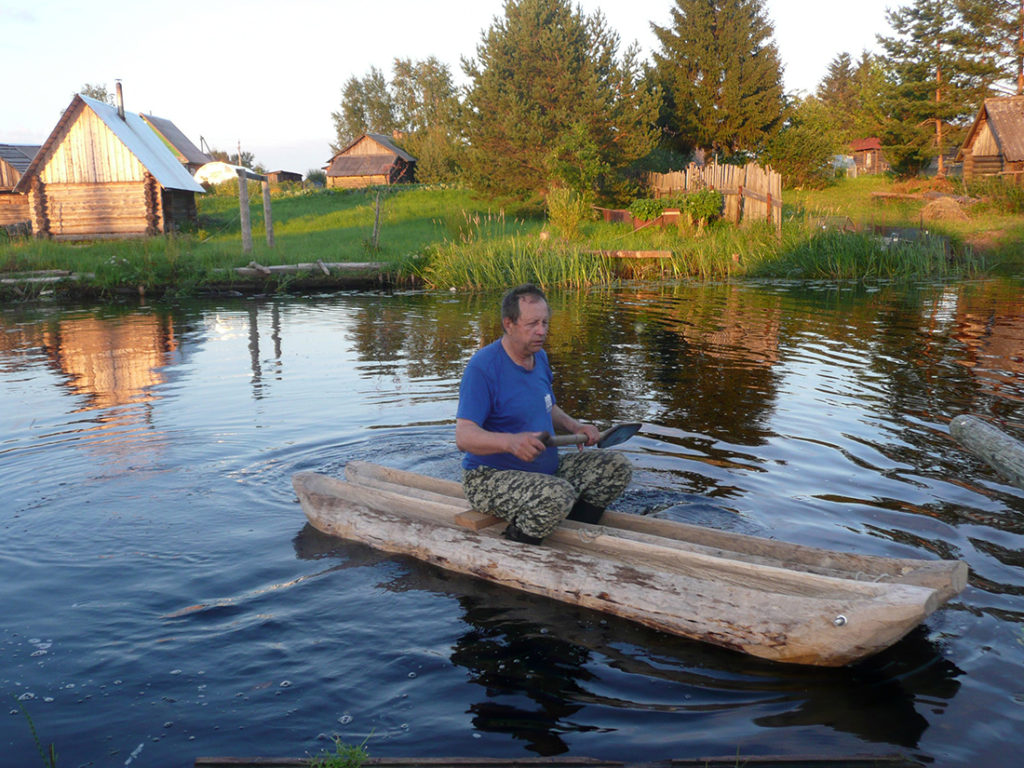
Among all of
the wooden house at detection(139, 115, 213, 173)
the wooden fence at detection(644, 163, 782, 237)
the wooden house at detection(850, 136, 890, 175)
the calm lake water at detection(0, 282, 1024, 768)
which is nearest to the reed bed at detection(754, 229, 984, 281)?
the wooden fence at detection(644, 163, 782, 237)

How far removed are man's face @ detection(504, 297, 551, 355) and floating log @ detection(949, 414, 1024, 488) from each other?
360cm

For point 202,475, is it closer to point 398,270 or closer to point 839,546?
point 839,546

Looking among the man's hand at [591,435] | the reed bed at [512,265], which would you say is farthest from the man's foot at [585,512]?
the reed bed at [512,265]

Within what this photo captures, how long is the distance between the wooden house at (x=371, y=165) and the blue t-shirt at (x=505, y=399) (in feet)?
184

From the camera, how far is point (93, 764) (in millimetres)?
3328

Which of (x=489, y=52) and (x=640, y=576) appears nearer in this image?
(x=640, y=576)

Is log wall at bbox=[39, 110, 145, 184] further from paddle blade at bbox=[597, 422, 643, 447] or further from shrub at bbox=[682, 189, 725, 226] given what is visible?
paddle blade at bbox=[597, 422, 643, 447]

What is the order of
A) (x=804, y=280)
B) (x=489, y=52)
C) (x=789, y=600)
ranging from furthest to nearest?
(x=489, y=52)
(x=804, y=280)
(x=789, y=600)

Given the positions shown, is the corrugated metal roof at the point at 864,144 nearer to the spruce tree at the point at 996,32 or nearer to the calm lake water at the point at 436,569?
the spruce tree at the point at 996,32

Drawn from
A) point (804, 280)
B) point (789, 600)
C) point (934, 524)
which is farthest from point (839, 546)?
point (804, 280)

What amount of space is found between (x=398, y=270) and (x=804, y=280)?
10.6 m

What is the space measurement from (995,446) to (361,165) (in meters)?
58.6

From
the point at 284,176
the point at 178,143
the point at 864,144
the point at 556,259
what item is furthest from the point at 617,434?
the point at 864,144

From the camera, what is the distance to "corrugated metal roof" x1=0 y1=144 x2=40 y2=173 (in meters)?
37.5
